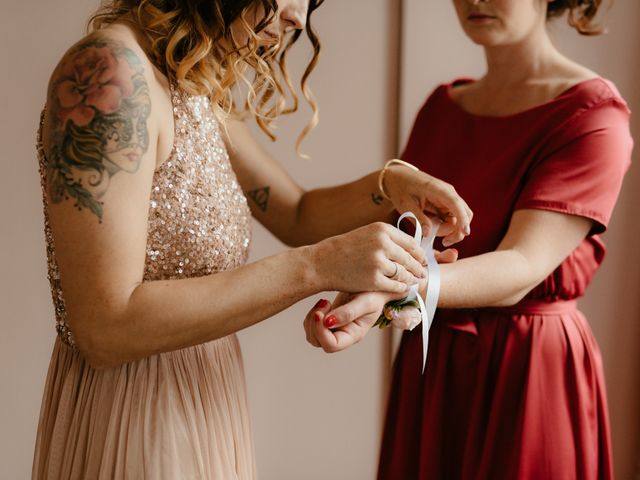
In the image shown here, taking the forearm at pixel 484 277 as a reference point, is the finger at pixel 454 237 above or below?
above

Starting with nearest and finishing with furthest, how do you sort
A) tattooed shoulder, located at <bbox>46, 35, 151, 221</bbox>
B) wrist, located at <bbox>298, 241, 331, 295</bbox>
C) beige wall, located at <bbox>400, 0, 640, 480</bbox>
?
1. tattooed shoulder, located at <bbox>46, 35, 151, 221</bbox>
2. wrist, located at <bbox>298, 241, 331, 295</bbox>
3. beige wall, located at <bbox>400, 0, 640, 480</bbox>

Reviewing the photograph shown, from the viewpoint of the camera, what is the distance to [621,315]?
2.25 m

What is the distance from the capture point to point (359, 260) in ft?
3.38

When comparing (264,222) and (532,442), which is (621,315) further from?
(264,222)

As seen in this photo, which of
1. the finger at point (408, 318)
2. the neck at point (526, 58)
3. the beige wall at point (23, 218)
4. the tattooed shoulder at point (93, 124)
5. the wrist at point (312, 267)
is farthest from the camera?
the beige wall at point (23, 218)

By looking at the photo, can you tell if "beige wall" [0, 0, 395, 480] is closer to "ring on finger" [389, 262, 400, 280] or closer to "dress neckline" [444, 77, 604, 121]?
"dress neckline" [444, 77, 604, 121]

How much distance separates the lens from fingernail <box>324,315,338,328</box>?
3.56 ft

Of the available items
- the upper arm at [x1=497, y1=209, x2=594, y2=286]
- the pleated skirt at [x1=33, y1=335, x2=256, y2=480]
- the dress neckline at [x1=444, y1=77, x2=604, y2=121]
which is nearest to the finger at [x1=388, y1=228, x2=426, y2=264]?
the upper arm at [x1=497, y1=209, x2=594, y2=286]

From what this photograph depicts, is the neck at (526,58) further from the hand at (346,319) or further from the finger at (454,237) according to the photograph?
the hand at (346,319)

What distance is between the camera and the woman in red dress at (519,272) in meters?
1.30

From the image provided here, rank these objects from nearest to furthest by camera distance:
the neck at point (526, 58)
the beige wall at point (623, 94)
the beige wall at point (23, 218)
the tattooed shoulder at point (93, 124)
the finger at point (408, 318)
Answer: the tattooed shoulder at point (93, 124) < the finger at point (408, 318) < the neck at point (526, 58) < the beige wall at point (23, 218) < the beige wall at point (623, 94)

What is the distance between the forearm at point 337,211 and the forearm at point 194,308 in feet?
1.43

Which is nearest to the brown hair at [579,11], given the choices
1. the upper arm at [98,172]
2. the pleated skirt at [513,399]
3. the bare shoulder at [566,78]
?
the bare shoulder at [566,78]

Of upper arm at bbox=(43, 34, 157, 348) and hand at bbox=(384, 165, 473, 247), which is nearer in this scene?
upper arm at bbox=(43, 34, 157, 348)
